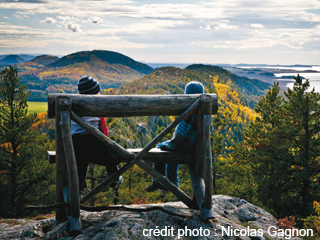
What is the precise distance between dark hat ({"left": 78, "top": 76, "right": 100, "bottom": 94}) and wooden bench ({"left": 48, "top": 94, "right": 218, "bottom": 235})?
42 cm

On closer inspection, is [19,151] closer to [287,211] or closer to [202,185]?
[202,185]

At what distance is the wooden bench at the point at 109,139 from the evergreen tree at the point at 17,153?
34.9ft

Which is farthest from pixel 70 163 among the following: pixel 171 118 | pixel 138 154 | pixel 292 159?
pixel 171 118

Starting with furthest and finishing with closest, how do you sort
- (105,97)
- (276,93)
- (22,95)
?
(276,93) < (22,95) < (105,97)

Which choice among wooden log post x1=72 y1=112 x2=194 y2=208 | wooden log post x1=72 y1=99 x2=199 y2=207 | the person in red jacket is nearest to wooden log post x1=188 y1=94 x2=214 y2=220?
wooden log post x1=72 y1=99 x2=199 y2=207

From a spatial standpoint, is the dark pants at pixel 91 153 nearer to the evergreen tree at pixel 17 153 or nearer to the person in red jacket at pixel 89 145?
the person in red jacket at pixel 89 145

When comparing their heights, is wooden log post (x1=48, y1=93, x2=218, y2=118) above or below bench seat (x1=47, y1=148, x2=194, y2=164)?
above

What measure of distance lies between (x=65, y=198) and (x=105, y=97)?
1.71 m

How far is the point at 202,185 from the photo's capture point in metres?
4.55

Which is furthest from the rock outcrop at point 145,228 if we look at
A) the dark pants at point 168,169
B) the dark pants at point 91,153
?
the dark pants at point 91,153

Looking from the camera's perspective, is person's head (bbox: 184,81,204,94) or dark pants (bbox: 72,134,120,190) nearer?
dark pants (bbox: 72,134,120,190)

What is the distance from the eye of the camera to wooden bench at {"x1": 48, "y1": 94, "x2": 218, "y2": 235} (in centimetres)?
375

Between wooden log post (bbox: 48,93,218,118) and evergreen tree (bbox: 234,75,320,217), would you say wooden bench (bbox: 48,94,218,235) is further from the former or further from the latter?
evergreen tree (bbox: 234,75,320,217)

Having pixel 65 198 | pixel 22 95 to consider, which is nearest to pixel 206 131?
pixel 65 198
